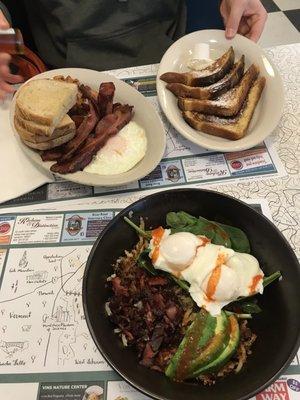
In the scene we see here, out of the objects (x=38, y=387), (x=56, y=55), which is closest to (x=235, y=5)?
(x=56, y=55)

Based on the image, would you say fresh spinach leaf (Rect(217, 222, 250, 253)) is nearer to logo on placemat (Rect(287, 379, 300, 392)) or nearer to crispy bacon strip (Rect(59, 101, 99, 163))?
logo on placemat (Rect(287, 379, 300, 392))

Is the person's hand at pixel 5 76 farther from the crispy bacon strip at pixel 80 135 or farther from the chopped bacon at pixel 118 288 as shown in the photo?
the chopped bacon at pixel 118 288

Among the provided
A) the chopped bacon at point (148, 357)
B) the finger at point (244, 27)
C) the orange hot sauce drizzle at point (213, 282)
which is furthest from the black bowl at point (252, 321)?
the finger at point (244, 27)

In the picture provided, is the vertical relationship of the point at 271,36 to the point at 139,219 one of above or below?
below

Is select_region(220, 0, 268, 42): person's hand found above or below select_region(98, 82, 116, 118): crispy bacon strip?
above

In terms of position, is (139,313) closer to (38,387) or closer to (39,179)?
(38,387)

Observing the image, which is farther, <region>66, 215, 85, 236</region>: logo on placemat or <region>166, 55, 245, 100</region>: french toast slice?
<region>166, 55, 245, 100</region>: french toast slice

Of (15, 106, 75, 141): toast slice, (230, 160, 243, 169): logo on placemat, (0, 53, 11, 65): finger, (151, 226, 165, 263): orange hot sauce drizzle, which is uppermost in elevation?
(0, 53, 11, 65): finger

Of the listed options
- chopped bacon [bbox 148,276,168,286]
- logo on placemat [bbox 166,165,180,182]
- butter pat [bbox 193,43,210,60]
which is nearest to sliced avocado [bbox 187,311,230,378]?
chopped bacon [bbox 148,276,168,286]
